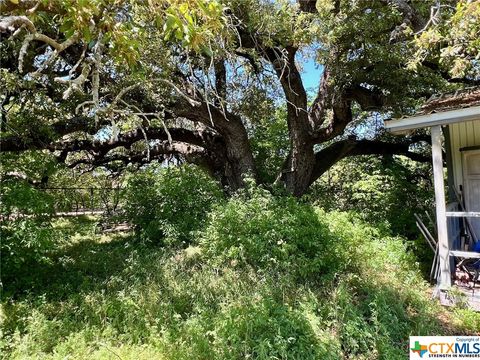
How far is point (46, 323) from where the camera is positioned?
4.10m

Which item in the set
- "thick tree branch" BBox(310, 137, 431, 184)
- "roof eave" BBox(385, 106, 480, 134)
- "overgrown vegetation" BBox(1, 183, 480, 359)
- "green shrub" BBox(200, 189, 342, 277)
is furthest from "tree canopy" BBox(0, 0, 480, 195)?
"overgrown vegetation" BBox(1, 183, 480, 359)

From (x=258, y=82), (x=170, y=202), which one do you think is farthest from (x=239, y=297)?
(x=258, y=82)

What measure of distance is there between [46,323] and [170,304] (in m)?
1.49

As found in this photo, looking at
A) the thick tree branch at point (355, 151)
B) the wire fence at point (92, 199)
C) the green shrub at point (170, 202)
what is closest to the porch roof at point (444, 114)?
the green shrub at point (170, 202)

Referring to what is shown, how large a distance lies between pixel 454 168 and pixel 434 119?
2403 mm

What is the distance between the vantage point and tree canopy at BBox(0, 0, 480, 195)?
220 inches

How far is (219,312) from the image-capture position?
4289 millimetres

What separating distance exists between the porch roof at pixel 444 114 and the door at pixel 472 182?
1.33 metres

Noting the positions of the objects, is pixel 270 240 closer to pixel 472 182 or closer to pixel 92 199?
pixel 472 182

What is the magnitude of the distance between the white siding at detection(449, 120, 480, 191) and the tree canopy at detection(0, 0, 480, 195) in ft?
3.43

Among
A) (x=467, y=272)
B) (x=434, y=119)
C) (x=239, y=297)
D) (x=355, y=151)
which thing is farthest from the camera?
(x=355, y=151)

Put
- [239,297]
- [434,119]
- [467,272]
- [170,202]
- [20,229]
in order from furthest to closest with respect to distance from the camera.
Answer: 1. [170,202]
2. [467,272]
3. [434,119]
4. [20,229]
5. [239,297]

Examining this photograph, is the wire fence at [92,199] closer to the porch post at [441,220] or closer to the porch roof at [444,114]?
the porch roof at [444,114]

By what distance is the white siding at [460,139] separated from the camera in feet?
21.2
